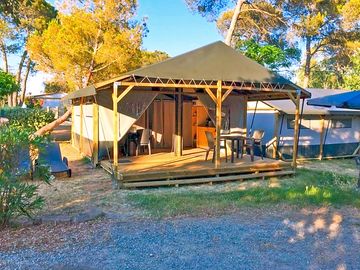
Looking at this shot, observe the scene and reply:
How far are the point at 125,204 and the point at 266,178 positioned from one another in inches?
175

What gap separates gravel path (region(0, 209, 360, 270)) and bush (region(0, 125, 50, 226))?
0.80 m

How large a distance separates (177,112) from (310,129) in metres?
5.81

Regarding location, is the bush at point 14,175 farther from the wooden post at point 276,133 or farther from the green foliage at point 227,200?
the wooden post at point 276,133

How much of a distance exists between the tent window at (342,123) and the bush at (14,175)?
12.6m

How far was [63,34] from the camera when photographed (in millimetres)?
15188

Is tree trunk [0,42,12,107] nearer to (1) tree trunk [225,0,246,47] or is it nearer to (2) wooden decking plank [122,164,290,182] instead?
(1) tree trunk [225,0,246,47]

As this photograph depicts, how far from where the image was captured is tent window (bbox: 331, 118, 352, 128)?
559 inches

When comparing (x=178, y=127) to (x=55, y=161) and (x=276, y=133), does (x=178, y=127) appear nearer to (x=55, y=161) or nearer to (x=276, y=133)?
(x=55, y=161)

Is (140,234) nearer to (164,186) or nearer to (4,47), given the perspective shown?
(164,186)

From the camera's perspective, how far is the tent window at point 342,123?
1421 cm

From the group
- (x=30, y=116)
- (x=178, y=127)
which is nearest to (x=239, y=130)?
(x=178, y=127)

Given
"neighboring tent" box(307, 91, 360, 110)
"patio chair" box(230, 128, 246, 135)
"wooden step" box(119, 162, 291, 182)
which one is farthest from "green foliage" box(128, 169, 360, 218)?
"patio chair" box(230, 128, 246, 135)

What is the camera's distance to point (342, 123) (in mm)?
14445

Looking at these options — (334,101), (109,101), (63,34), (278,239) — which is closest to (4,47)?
(63,34)
